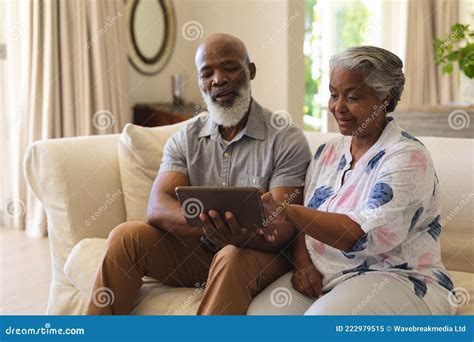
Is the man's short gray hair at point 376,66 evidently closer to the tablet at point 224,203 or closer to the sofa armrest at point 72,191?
the tablet at point 224,203

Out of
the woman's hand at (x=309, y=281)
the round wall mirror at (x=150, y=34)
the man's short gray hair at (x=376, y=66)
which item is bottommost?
the woman's hand at (x=309, y=281)

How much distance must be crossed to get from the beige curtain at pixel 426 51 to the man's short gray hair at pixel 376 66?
5135 millimetres

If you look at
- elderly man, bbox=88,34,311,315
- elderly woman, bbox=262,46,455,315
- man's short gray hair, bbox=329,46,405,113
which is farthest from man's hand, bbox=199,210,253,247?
man's short gray hair, bbox=329,46,405,113

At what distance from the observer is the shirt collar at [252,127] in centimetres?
228

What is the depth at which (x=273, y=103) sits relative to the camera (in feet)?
15.2

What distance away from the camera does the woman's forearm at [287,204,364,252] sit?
1785mm

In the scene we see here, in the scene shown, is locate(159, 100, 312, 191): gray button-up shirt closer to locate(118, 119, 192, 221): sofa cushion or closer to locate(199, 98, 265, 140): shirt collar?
locate(199, 98, 265, 140): shirt collar

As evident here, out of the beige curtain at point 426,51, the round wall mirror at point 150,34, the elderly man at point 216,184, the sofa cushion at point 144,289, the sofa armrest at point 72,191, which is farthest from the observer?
the beige curtain at point 426,51

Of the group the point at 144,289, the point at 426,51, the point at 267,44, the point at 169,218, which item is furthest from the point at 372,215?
the point at 426,51

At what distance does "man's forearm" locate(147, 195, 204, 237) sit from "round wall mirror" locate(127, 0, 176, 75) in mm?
2929

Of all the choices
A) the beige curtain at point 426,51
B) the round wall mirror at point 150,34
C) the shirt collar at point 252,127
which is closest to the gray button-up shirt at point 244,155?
the shirt collar at point 252,127

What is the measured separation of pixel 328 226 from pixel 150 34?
3.66 meters
